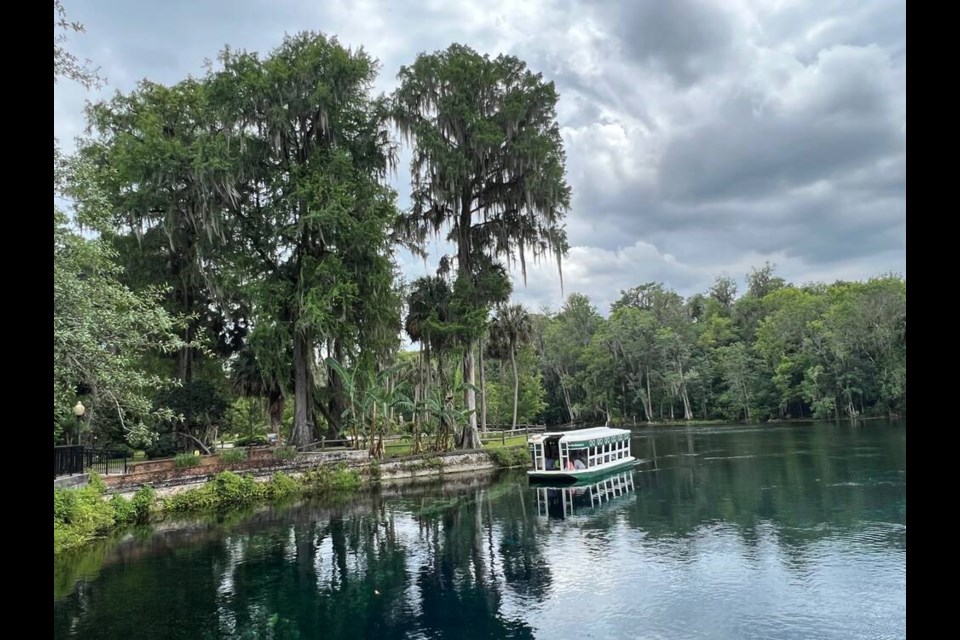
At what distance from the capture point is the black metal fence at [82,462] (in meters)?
19.3

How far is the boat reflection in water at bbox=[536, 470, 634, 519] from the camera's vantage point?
72.2ft

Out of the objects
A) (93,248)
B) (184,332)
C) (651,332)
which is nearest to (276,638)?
(93,248)

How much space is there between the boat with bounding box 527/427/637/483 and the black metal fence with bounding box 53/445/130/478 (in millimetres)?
17680

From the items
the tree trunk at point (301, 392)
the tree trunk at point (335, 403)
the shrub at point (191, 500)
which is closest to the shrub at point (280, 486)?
the shrub at point (191, 500)

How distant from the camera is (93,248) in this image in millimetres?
12273

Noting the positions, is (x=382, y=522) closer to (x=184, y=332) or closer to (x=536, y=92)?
(x=184, y=332)

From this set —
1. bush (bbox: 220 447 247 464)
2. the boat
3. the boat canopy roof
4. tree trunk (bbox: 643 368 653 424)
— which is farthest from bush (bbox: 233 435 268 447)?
tree trunk (bbox: 643 368 653 424)

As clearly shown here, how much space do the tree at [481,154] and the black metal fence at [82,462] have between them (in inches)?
697

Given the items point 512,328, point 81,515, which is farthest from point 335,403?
point 81,515

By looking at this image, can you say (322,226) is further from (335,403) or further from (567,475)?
(567,475)

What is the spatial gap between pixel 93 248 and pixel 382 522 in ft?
42.8

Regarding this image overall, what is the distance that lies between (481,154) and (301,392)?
665 inches

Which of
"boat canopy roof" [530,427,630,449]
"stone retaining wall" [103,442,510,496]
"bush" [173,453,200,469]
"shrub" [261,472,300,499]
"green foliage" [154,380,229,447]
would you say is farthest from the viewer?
"boat canopy roof" [530,427,630,449]

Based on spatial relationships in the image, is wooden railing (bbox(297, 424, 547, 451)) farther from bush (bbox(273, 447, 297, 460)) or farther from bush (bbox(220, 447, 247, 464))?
bush (bbox(220, 447, 247, 464))
